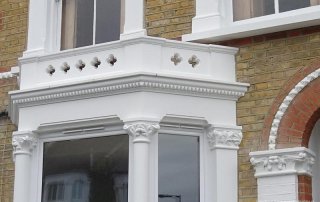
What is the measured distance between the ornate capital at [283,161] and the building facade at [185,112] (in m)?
0.01

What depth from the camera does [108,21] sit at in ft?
35.2

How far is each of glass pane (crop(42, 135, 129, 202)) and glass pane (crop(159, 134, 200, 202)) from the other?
45cm

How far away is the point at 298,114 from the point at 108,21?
3.33 meters

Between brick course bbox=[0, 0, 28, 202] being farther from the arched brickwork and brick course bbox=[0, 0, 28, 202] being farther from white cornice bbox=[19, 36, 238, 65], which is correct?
the arched brickwork

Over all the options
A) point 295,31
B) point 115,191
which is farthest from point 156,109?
point 295,31

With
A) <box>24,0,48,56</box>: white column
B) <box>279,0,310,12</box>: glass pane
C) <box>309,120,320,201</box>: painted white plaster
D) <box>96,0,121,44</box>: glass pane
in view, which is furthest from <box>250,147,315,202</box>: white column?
<box>24,0,48,56</box>: white column

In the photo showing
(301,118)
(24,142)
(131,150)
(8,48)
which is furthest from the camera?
(8,48)

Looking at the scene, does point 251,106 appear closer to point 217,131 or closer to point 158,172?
point 217,131

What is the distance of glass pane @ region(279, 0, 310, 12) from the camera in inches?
376

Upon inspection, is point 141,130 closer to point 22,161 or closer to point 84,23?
point 22,161

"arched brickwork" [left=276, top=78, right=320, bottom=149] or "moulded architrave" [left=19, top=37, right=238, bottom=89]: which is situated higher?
"moulded architrave" [left=19, top=37, right=238, bottom=89]

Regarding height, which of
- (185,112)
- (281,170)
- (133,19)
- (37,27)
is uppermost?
(37,27)

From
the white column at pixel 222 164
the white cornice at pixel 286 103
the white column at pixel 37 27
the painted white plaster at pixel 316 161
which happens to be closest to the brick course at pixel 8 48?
the white column at pixel 37 27

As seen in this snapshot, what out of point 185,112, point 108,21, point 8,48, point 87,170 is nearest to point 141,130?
point 185,112
